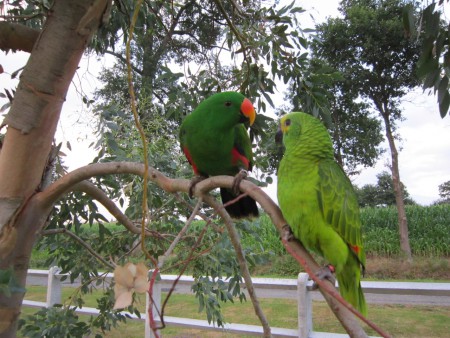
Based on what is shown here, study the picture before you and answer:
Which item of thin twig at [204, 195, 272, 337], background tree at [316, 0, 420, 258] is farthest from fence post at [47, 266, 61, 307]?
background tree at [316, 0, 420, 258]

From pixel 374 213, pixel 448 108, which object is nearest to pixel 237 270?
pixel 448 108

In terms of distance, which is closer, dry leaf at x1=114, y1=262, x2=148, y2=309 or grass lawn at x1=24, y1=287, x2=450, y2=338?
Answer: dry leaf at x1=114, y1=262, x2=148, y2=309

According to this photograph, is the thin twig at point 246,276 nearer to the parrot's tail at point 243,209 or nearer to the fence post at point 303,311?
the parrot's tail at point 243,209

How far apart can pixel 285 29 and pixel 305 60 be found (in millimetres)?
159

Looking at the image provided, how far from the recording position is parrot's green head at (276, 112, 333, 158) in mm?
1291

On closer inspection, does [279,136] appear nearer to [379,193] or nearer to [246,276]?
[246,276]

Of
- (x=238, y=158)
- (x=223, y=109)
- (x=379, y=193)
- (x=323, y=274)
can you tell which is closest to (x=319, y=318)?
(x=238, y=158)

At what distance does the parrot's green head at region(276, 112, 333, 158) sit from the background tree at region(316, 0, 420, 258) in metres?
5.59

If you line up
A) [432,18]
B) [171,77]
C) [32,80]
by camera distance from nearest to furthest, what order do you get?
[32,80] < [432,18] < [171,77]

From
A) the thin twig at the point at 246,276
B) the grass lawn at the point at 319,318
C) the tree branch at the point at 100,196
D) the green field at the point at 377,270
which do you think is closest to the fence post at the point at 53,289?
the green field at the point at 377,270

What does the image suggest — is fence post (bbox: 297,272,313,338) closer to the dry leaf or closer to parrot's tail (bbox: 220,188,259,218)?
parrot's tail (bbox: 220,188,259,218)

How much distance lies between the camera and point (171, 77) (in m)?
1.56

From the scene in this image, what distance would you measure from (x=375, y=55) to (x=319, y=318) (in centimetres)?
465

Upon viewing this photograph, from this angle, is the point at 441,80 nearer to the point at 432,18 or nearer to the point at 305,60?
the point at 432,18
